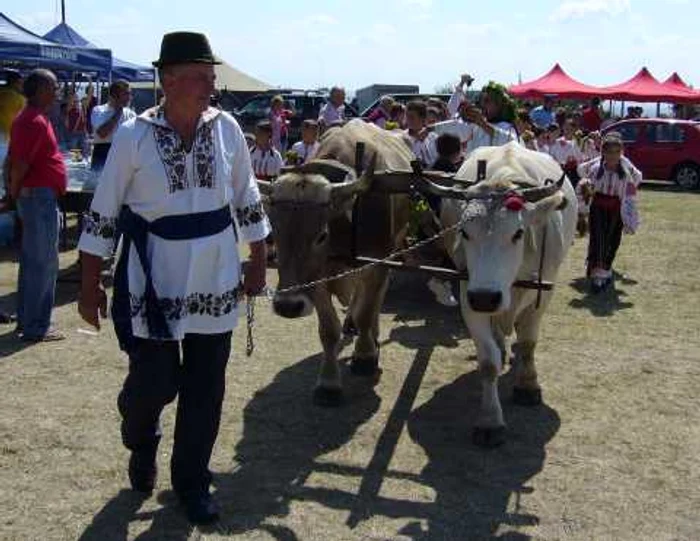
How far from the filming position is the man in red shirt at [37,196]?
6922 millimetres

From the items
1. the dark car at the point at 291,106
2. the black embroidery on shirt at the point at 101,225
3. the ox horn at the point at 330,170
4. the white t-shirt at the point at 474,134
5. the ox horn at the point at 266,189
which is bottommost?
the black embroidery on shirt at the point at 101,225

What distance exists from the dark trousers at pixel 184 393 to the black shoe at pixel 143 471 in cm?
20

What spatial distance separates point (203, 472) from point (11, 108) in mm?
8135

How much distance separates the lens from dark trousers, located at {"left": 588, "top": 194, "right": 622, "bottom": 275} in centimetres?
982

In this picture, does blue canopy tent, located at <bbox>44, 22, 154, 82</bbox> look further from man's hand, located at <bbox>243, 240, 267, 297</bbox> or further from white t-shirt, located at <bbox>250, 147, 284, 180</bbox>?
man's hand, located at <bbox>243, 240, 267, 297</bbox>

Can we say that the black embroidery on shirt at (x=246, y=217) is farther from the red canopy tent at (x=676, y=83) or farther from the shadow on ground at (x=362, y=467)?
the red canopy tent at (x=676, y=83)

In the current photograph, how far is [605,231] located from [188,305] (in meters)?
7.00

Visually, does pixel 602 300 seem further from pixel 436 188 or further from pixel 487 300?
pixel 487 300

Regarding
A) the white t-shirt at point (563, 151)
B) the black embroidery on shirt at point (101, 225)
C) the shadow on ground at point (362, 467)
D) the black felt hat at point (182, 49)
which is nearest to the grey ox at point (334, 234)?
the shadow on ground at point (362, 467)

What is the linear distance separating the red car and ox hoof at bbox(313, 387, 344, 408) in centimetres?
1775

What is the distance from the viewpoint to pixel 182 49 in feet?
12.3

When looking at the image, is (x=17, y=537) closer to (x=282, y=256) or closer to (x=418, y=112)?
(x=282, y=256)

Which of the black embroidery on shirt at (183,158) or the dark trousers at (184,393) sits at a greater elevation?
the black embroidery on shirt at (183,158)

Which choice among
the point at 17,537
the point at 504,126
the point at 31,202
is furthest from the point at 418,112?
the point at 17,537
